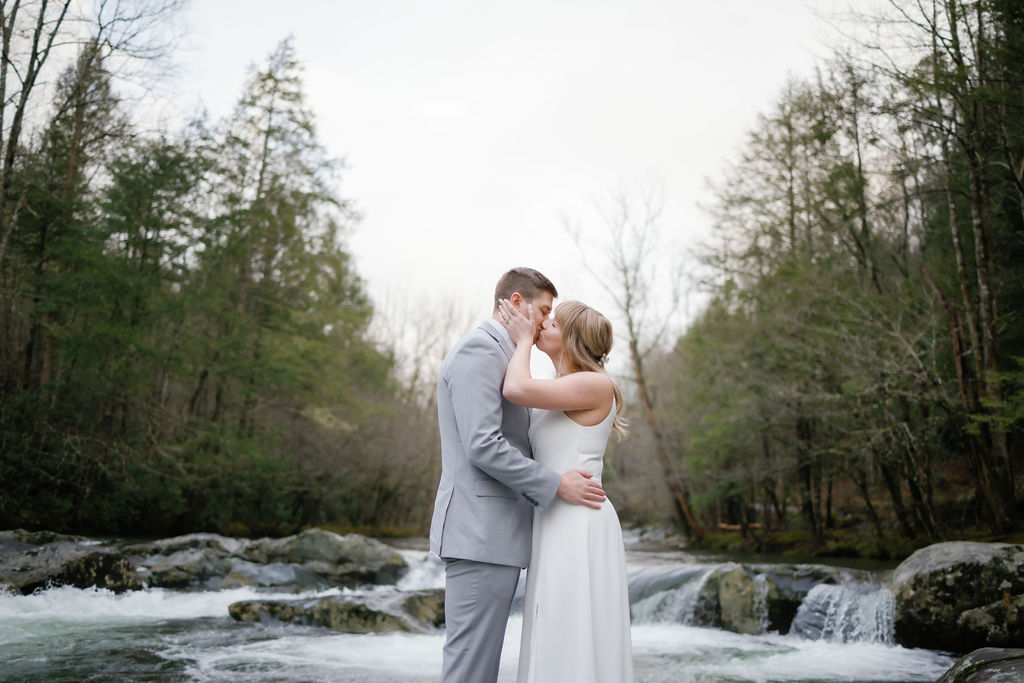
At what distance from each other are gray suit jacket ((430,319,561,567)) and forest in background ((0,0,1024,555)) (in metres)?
9.48

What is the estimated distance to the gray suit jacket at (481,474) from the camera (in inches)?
118

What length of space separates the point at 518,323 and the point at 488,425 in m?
0.58

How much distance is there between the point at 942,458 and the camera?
643 inches

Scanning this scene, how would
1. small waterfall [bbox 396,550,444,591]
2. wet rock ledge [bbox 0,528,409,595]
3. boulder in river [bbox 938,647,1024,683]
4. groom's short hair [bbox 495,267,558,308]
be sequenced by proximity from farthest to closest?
small waterfall [bbox 396,550,444,591] < wet rock ledge [bbox 0,528,409,595] < boulder in river [bbox 938,647,1024,683] < groom's short hair [bbox 495,267,558,308]

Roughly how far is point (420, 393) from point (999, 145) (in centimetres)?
2600

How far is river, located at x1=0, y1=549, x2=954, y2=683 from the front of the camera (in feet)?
20.7

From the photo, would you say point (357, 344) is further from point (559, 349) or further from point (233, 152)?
point (559, 349)

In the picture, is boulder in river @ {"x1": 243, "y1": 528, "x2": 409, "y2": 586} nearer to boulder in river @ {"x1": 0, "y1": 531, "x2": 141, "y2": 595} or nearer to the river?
A: the river

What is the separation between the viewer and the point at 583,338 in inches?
135

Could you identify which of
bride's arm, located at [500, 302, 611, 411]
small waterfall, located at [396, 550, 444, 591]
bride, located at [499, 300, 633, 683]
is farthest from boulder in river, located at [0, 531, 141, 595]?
bride's arm, located at [500, 302, 611, 411]

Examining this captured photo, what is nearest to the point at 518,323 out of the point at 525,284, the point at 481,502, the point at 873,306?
the point at 525,284

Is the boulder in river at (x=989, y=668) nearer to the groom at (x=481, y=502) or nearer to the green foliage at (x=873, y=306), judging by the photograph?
the groom at (x=481, y=502)

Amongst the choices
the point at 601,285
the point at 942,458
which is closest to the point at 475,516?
the point at 942,458

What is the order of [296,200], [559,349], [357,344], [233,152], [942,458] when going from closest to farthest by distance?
[559,349] → [942,458] → [233,152] → [296,200] → [357,344]
